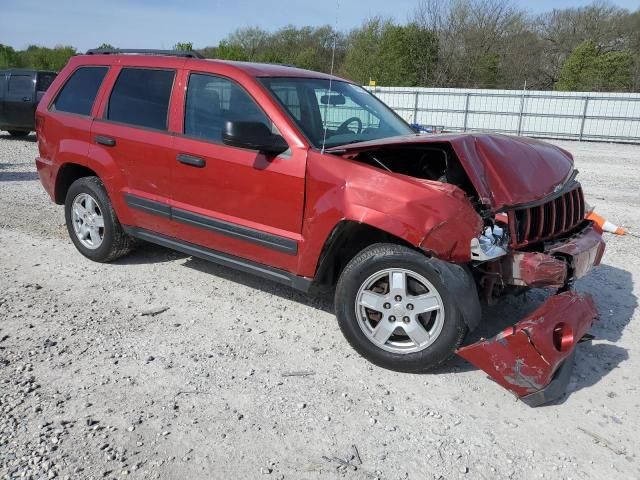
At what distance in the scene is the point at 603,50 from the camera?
108 ft

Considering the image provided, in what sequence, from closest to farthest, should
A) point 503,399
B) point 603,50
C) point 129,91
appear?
point 503,399
point 129,91
point 603,50

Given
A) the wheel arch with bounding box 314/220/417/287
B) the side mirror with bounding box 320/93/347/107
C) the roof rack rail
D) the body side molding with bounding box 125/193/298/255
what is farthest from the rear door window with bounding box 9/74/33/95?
the wheel arch with bounding box 314/220/417/287

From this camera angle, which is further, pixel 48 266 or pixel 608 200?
pixel 608 200

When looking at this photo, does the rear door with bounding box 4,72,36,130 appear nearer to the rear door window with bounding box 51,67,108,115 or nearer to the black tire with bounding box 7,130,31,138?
the black tire with bounding box 7,130,31,138

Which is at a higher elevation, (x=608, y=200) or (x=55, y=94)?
(x=55, y=94)

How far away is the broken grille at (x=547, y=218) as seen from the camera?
3363 mm

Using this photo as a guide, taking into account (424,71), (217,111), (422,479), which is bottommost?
(422,479)

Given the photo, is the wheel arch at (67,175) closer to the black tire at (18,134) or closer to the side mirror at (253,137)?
the side mirror at (253,137)

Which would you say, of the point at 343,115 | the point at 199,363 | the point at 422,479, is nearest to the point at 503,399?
the point at 422,479

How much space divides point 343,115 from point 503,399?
2.40 meters

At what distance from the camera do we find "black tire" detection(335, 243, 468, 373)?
3.24m

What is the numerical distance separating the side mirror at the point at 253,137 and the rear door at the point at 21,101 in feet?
43.5

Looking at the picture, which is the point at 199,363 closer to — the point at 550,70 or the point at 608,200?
the point at 608,200

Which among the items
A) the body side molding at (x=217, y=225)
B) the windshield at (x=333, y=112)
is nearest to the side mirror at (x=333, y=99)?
the windshield at (x=333, y=112)
